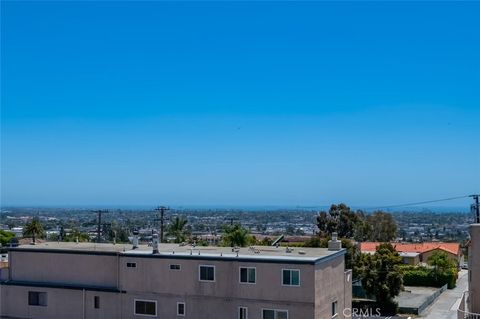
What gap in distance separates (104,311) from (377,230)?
8370 cm

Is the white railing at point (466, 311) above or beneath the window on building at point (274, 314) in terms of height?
above

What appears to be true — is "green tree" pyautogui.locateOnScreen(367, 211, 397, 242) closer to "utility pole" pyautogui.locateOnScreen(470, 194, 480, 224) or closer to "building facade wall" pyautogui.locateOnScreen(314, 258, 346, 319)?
"utility pole" pyautogui.locateOnScreen(470, 194, 480, 224)

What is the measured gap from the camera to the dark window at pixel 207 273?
102ft

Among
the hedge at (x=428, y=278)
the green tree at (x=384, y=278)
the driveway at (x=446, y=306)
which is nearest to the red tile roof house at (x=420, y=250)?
the hedge at (x=428, y=278)

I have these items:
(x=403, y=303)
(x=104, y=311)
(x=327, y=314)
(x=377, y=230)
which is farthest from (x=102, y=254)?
(x=377, y=230)

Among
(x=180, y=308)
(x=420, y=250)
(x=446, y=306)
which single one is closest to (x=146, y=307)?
(x=180, y=308)

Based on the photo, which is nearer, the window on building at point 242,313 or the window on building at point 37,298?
the window on building at point 242,313

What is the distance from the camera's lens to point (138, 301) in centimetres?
3262

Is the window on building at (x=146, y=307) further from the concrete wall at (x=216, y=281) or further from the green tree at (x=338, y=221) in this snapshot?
the green tree at (x=338, y=221)

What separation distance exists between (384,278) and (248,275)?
21.0m

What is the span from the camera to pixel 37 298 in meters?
34.6

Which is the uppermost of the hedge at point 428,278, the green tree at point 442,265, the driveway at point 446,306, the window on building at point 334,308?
the window on building at point 334,308

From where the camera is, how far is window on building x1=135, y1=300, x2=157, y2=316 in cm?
3234

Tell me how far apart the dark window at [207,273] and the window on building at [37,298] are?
9.62 m
